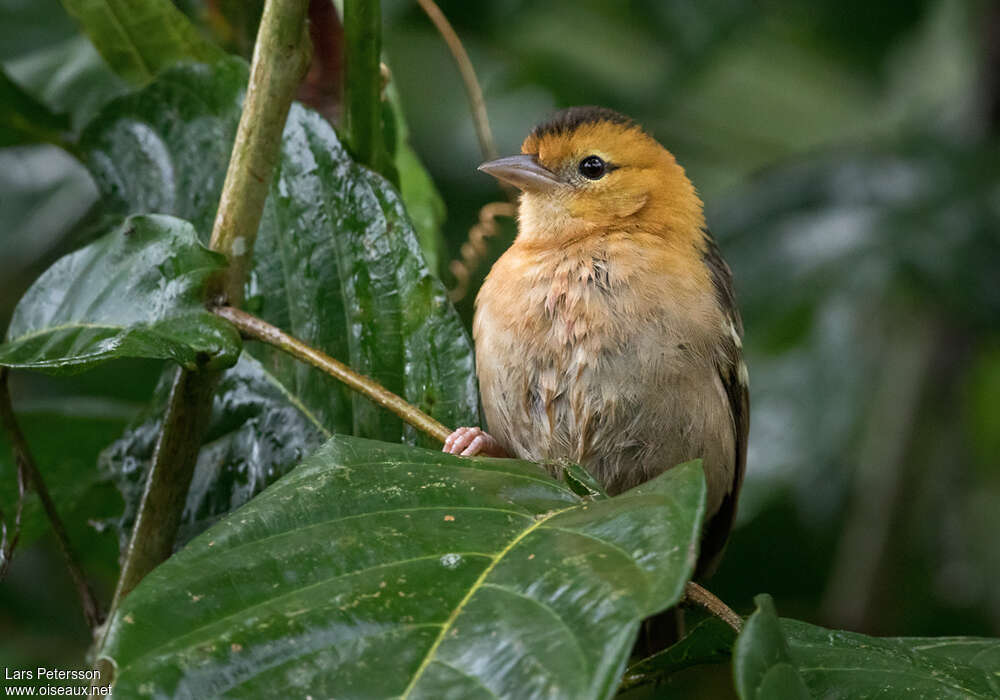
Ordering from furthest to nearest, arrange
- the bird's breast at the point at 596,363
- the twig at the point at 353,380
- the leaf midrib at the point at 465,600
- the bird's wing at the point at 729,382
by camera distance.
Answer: the bird's wing at the point at 729,382 → the bird's breast at the point at 596,363 → the twig at the point at 353,380 → the leaf midrib at the point at 465,600

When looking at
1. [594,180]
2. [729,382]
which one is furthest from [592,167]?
[729,382]

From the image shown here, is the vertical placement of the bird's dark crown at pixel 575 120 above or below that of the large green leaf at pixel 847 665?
above

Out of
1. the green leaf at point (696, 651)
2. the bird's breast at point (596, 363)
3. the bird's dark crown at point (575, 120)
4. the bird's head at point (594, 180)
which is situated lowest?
the green leaf at point (696, 651)

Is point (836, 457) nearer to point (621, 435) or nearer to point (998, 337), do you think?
point (998, 337)

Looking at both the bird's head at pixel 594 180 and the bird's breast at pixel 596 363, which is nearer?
the bird's breast at pixel 596 363

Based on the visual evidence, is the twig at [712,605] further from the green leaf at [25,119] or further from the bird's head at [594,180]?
the green leaf at [25,119]

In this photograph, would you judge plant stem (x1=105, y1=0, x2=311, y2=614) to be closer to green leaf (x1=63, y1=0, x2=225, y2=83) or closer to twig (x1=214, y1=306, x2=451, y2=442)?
twig (x1=214, y1=306, x2=451, y2=442)

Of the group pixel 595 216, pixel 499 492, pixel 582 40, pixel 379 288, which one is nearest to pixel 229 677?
pixel 499 492

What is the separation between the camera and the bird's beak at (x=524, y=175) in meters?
3.03

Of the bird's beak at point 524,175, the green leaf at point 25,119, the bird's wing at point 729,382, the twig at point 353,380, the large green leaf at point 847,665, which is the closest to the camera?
the large green leaf at point 847,665

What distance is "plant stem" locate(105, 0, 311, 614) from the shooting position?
5.81 ft

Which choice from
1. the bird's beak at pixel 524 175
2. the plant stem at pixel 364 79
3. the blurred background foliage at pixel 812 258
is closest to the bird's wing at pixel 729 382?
the bird's beak at pixel 524 175

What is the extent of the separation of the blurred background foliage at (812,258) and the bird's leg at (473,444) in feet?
4.19

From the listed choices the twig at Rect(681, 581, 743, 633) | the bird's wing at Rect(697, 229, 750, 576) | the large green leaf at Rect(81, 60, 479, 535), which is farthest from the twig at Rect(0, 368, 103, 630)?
the bird's wing at Rect(697, 229, 750, 576)
